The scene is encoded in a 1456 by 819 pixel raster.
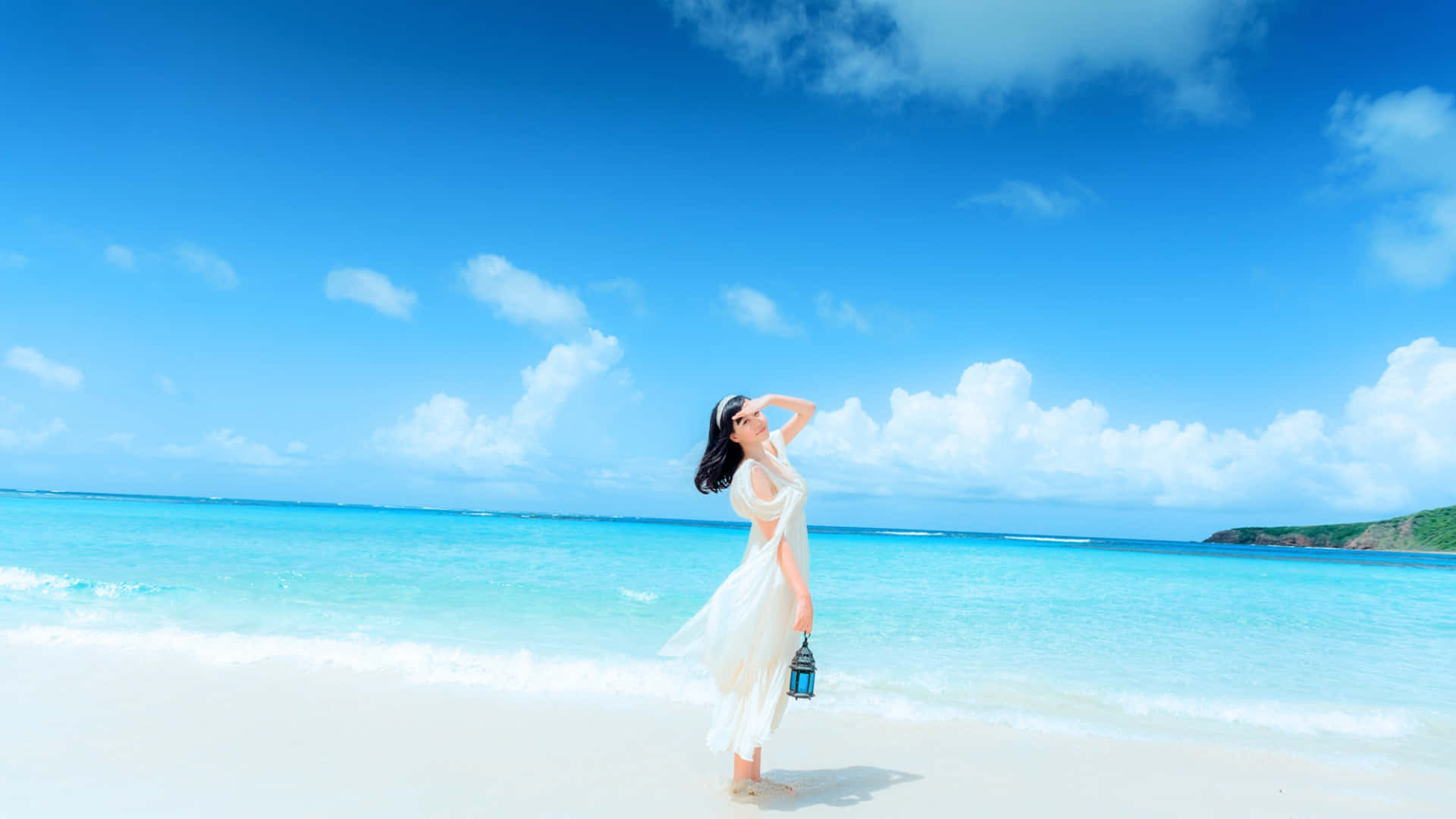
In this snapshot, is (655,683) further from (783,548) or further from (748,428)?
(748,428)

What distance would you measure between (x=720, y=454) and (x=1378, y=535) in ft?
378

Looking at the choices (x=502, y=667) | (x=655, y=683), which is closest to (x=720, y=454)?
(x=655, y=683)

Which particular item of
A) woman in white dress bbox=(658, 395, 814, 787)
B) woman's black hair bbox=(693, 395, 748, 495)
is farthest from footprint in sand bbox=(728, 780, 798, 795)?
woman's black hair bbox=(693, 395, 748, 495)

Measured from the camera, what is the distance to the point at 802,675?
4117 mm

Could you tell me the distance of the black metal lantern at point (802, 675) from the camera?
4090mm

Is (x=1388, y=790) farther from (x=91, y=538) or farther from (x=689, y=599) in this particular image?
(x=91, y=538)

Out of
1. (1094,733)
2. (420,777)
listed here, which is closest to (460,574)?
(420,777)

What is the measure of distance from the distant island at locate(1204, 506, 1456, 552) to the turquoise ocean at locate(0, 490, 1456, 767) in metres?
85.5

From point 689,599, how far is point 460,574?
17.9 feet

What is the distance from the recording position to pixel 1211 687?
8.05 m

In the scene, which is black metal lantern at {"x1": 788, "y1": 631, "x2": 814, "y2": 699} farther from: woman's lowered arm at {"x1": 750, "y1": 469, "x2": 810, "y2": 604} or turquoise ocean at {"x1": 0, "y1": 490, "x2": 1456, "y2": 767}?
turquoise ocean at {"x1": 0, "y1": 490, "x2": 1456, "y2": 767}

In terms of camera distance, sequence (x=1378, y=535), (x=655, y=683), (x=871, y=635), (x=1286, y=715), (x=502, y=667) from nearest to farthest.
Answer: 1. (x=1286, y=715)
2. (x=655, y=683)
3. (x=502, y=667)
4. (x=871, y=635)
5. (x=1378, y=535)

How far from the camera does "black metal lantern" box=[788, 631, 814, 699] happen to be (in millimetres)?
4090

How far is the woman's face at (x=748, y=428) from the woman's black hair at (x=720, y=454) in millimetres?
46
